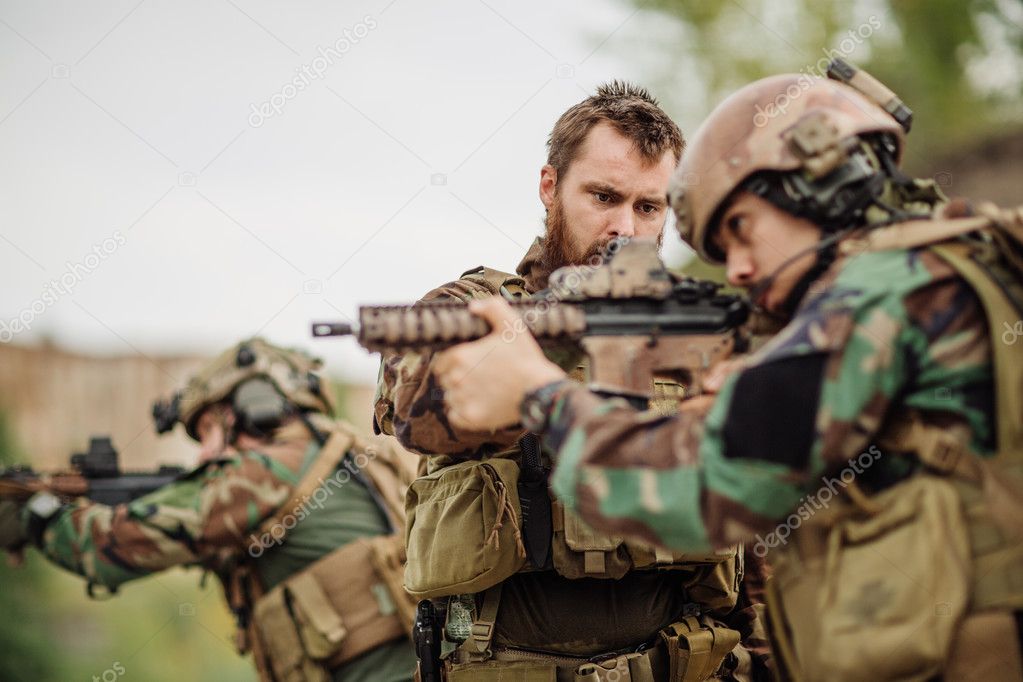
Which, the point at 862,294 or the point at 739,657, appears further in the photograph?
the point at 739,657

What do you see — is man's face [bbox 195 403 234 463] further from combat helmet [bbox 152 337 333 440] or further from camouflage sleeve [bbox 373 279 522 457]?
camouflage sleeve [bbox 373 279 522 457]

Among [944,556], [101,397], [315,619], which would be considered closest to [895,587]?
[944,556]

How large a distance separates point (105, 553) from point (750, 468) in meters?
3.79

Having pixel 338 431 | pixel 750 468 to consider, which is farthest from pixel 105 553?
pixel 750 468

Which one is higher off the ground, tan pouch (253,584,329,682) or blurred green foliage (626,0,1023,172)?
blurred green foliage (626,0,1023,172)

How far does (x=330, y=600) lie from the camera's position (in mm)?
4637

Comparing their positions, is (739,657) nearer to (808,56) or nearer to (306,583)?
(306,583)

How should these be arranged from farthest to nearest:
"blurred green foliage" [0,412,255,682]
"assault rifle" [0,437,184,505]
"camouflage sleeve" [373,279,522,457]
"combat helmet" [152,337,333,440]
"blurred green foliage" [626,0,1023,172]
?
"blurred green foliage" [626,0,1023,172], "blurred green foliage" [0,412,255,682], "assault rifle" [0,437,184,505], "combat helmet" [152,337,333,440], "camouflage sleeve" [373,279,522,457]

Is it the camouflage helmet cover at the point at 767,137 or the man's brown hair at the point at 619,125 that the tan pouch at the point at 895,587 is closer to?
the camouflage helmet cover at the point at 767,137

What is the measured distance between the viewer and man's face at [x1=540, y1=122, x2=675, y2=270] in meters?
3.47

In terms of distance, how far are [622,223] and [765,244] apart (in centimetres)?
117

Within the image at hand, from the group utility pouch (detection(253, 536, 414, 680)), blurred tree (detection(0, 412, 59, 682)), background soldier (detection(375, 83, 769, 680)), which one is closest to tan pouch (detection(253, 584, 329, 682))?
utility pouch (detection(253, 536, 414, 680))

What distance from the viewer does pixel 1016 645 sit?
1.94 m

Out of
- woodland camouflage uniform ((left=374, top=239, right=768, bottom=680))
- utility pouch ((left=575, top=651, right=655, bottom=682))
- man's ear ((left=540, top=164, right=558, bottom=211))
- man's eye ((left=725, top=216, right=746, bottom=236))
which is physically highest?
man's ear ((left=540, top=164, right=558, bottom=211))
